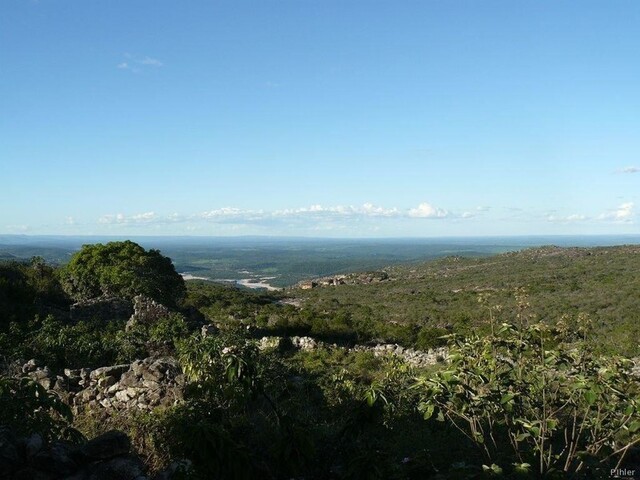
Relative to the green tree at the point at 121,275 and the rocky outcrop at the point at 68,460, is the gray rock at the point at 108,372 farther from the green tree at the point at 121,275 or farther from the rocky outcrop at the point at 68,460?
the green tree at the point at 121,275

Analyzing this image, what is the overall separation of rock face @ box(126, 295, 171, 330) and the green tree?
610 centimetres

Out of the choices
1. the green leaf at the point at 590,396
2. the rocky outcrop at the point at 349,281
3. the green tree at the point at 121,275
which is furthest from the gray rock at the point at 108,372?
the rocky outcrop at the point at 349,281

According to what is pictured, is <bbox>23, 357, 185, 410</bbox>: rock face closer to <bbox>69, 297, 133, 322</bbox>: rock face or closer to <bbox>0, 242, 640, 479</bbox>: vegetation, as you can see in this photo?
<bbox>0, 242, 640, 479</bbox>: vegetation

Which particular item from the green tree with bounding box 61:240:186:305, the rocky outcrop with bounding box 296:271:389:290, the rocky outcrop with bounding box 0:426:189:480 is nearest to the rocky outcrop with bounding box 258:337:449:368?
the green tree with bounding box 61:240:186:305

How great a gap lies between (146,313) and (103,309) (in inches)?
163

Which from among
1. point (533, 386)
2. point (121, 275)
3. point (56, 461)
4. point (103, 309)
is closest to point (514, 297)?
point (533, 386)

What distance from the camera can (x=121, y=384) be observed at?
1007 cm

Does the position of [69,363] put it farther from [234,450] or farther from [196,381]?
[234,450]

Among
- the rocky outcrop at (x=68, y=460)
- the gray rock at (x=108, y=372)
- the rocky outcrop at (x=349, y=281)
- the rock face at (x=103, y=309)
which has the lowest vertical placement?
the rocky outcrop at (x=349, y=281)

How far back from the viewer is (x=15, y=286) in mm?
20969

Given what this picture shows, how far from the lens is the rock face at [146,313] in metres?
17.9

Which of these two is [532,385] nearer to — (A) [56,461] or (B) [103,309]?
(A) [56,461]

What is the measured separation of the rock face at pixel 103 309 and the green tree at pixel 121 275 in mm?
2671

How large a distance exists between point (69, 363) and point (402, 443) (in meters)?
9.54
